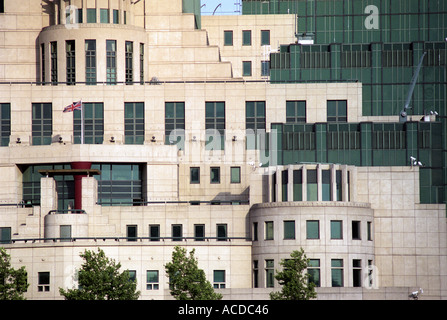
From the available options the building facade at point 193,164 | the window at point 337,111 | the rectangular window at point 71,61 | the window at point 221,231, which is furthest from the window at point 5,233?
the window at point 337,111

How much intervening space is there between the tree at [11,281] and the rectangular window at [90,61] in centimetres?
3406

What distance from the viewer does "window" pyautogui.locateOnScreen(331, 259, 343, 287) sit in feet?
372

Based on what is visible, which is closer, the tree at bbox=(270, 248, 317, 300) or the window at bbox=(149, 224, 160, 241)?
the tree at bbox=(270, 248, 317, 300)

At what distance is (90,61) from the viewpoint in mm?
135625

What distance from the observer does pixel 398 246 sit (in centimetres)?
11962

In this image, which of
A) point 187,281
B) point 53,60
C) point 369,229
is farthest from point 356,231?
point 53,60

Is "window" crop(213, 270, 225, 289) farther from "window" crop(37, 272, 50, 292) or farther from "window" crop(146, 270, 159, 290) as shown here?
"window" crop(37, 272, 50, 292)

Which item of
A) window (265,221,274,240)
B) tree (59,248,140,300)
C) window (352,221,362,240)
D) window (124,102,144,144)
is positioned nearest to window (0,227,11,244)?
window (124,102,144,144)

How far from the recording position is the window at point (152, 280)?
376 ft

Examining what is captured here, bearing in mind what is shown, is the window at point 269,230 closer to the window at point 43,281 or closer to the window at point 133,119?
the window at point 43,281

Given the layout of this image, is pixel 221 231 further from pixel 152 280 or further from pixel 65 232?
pixel 65 232

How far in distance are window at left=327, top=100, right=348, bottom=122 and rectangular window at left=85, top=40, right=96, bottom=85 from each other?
91.8 ft
